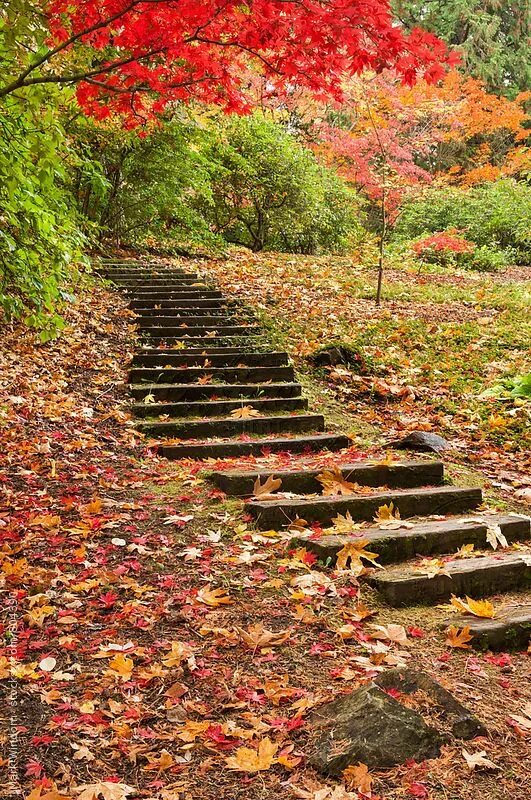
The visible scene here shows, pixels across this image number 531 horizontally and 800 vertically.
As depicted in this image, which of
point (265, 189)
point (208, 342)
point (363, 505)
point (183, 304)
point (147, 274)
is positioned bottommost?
point (363, 505)

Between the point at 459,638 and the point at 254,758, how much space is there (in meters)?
1.16

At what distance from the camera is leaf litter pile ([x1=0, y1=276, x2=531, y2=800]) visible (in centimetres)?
219

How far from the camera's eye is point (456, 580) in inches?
133

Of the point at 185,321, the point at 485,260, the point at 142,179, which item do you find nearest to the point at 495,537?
the point at 185,321

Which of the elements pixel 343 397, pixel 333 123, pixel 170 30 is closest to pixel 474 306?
pixel 343 397

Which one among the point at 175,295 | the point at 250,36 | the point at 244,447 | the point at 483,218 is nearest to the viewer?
the point at 250,36

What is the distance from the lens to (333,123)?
22.0m

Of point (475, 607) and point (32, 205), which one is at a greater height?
point (32, 205)

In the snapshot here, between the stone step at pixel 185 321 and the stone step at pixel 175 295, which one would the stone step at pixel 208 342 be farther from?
the stone step at pixel 175 295

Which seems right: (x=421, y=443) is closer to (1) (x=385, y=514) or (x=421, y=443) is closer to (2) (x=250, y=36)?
(1) (x=385, y=514)

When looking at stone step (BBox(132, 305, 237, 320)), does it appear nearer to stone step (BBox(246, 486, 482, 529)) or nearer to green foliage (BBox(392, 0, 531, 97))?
stone step (BBox(246, 486, 482, 529))

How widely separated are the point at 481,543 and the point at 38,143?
381 cm

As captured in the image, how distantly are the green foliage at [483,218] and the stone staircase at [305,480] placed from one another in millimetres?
9518

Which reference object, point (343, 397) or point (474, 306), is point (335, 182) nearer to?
point (474, 306)
